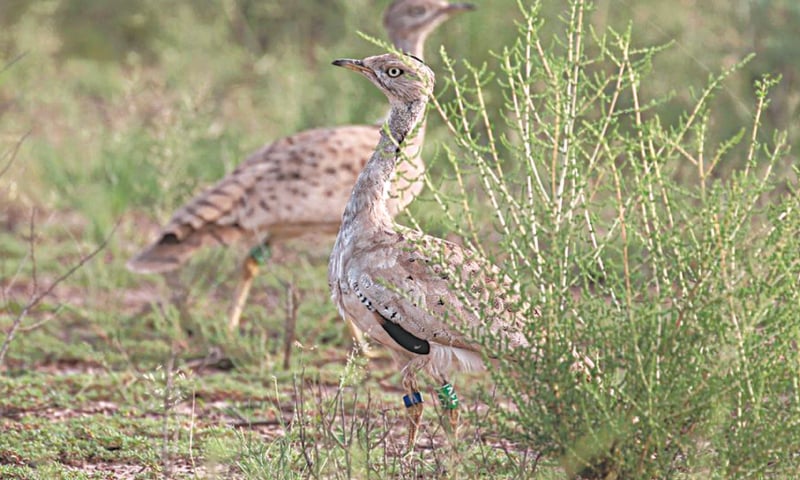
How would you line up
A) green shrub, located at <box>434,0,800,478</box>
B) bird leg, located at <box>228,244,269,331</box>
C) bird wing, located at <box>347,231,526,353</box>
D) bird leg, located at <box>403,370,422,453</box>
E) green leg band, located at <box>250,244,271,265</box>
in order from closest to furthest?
green shrub, located at <box>434,0,800,478</box> < bird wing, located at <box>347,231,526,353</box> < bird leg, located at <box>403,370,422,453</box> < bird leg, located at <box>228,244,269,331</box> < green leg band, located at <box>250,244,271,265</box>

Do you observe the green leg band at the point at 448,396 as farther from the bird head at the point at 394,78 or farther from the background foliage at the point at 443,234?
the bird head at the point at 394,78

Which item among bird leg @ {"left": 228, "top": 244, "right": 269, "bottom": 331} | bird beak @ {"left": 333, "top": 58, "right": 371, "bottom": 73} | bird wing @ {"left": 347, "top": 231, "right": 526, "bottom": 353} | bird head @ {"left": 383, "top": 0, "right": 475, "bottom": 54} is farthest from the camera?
bird head @ {"left": 383, "top": 0, "right": 475, "bottom": 54}

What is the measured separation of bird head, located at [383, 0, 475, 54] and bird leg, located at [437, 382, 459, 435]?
10.3 feet

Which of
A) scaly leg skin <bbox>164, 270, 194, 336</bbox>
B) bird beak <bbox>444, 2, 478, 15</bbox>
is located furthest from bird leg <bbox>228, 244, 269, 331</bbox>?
bird beak <bbox>444, 2, 478, 15</bbox>

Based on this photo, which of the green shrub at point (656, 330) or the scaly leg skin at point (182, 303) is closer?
the green shrub at point (656, 330)

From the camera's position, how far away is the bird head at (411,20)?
6402 millimetres

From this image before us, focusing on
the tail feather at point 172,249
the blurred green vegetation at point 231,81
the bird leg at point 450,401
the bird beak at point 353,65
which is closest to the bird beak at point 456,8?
the blurred green vegetation at point 231,81

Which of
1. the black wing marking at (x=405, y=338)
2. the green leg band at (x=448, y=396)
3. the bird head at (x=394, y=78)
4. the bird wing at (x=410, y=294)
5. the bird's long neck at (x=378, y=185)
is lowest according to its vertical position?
the green leg band at (x=448, y=396)

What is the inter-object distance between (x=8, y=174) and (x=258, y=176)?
2438mm

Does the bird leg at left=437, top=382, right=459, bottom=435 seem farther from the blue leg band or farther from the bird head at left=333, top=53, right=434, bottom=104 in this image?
the bird head at left=333, top=53, right=434, bottom=104

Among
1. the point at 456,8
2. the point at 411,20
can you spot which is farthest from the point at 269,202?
the point at 456,8

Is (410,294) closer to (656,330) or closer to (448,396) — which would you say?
(448,396)

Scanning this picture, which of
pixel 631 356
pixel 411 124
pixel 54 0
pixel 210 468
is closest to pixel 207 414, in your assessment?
pixel 411 124

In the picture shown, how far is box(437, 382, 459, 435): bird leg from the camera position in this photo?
3408 mm
